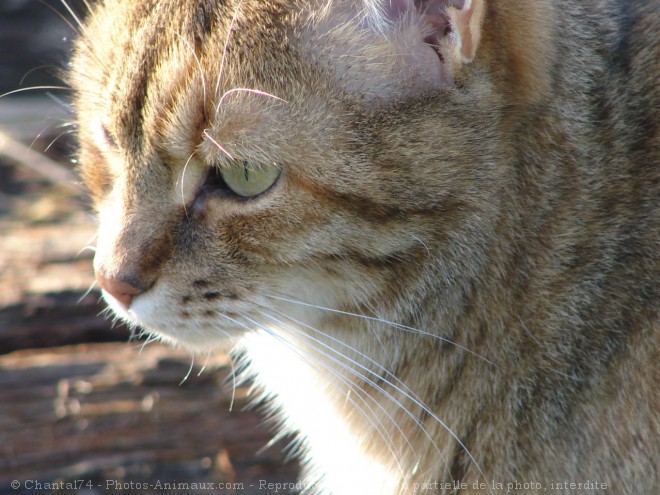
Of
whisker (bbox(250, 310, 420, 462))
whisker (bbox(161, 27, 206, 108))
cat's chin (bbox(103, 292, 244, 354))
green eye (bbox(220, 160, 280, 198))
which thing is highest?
whisker (bbox(161, 27, 206, 108))

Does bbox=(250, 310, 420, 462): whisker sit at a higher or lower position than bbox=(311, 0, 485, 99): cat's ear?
lower

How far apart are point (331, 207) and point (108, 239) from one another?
536 mm

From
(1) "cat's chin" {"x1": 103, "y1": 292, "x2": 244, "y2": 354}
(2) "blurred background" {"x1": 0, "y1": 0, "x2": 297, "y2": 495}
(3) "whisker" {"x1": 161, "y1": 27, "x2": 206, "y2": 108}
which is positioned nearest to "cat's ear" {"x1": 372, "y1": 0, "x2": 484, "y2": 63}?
(3) "whisker" {"x1": 161, "y1": 27, "x2": 206, "y2": 108}

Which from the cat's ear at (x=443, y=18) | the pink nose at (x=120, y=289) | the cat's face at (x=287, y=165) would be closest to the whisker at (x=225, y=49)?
the cat's face at (x=287, y=165)

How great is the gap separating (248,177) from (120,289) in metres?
0.40

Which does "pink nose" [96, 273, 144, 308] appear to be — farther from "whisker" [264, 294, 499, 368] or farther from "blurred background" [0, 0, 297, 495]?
"blurred background" [0, 0, 297, 495]

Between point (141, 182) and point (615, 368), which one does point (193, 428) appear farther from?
point (615, 368)

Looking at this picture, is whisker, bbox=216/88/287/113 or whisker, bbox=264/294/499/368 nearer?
whisker, bbox=216/88/287/113

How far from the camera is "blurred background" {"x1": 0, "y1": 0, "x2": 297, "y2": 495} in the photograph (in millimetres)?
2752

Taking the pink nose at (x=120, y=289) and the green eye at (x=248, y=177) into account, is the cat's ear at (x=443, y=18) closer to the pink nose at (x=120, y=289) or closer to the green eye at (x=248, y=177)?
the green eye at (x=248, y=177)

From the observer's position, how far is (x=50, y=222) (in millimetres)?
3561

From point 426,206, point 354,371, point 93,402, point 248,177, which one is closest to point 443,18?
point 426,206

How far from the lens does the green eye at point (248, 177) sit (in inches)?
74.2

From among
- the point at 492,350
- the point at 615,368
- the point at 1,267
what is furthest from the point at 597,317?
the point at 1,267
